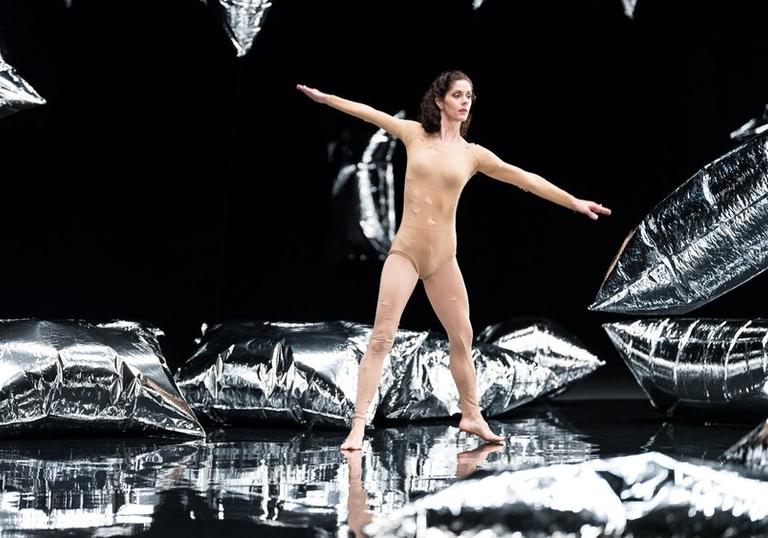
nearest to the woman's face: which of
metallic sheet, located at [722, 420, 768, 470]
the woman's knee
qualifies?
the woman's knee

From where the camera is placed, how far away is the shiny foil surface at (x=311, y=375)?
13.4 ft

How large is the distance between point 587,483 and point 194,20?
11.4 feet

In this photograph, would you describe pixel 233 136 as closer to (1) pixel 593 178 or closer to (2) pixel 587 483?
(1) pixel 593 178

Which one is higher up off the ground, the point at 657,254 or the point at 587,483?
the point at 657,254

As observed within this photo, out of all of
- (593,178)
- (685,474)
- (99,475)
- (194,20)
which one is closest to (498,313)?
(593,178)

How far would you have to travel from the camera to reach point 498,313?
5656 millimetres

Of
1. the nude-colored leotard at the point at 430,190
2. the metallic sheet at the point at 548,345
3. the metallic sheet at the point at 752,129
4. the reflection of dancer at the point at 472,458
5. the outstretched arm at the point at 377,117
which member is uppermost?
the metallic sheet at the point at 752,129

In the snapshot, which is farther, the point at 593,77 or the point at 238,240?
the point at 593,77

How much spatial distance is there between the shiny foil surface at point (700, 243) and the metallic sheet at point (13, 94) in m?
1.95

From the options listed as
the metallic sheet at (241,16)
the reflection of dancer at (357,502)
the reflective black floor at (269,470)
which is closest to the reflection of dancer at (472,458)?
the reflective black floor at (269,470)

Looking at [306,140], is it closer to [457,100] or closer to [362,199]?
[362,199]

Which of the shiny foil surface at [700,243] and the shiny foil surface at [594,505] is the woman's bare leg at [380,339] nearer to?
the shiny foil surface at [700,243]

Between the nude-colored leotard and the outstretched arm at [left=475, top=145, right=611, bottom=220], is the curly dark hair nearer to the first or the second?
the nude-colored leotard

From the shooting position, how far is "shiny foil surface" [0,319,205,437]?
3662 mm
